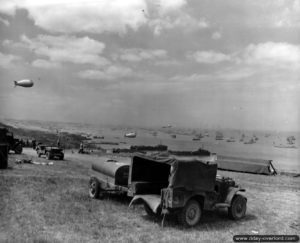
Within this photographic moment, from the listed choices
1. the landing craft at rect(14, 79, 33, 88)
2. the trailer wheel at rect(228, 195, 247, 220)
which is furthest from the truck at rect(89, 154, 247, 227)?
the landing craft at rect(14, 79, 33, 88)

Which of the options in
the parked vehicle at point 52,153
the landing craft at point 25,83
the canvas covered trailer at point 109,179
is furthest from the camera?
the parked vehicle at point 52,153

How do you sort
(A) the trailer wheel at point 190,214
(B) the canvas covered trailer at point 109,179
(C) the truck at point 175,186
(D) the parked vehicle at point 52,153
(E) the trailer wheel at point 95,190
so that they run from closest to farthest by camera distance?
1. (C) the truck at point 175,186
2. (A) the trailer wheel at point 190,214
3. (B) the canvas covered trailer at point 109,179
4. (E) the trailer wheel at point 95,190
5. (D) the parked vehicle at point 52,153

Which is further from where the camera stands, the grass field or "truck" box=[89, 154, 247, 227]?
"truck" box=[89, 154, 247, 227]

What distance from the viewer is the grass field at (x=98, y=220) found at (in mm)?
10384

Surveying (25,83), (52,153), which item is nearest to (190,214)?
(25,83)

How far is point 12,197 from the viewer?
1452 centimetres

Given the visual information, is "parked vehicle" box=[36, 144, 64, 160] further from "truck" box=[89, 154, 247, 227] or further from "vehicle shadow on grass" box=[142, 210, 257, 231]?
"vehicle shadow on grass" box=[142, 210, 257, 231]

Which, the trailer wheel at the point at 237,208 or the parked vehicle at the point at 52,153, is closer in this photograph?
the trailer wheel at the point at 237,208

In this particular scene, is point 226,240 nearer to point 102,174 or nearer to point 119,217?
point 119,217

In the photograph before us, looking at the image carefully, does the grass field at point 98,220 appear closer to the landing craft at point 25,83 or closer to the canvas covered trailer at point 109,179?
the canvas covered trailer at point 109,179

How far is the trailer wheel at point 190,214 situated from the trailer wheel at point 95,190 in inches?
202

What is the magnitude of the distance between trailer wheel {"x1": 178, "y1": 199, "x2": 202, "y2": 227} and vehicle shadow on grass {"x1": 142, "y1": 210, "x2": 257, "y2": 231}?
19 cm

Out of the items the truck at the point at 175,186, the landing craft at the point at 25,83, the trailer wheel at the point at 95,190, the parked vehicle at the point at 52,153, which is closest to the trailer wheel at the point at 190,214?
the truck at the point at 175,186

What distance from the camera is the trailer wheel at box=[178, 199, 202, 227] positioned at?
11.7 metres
